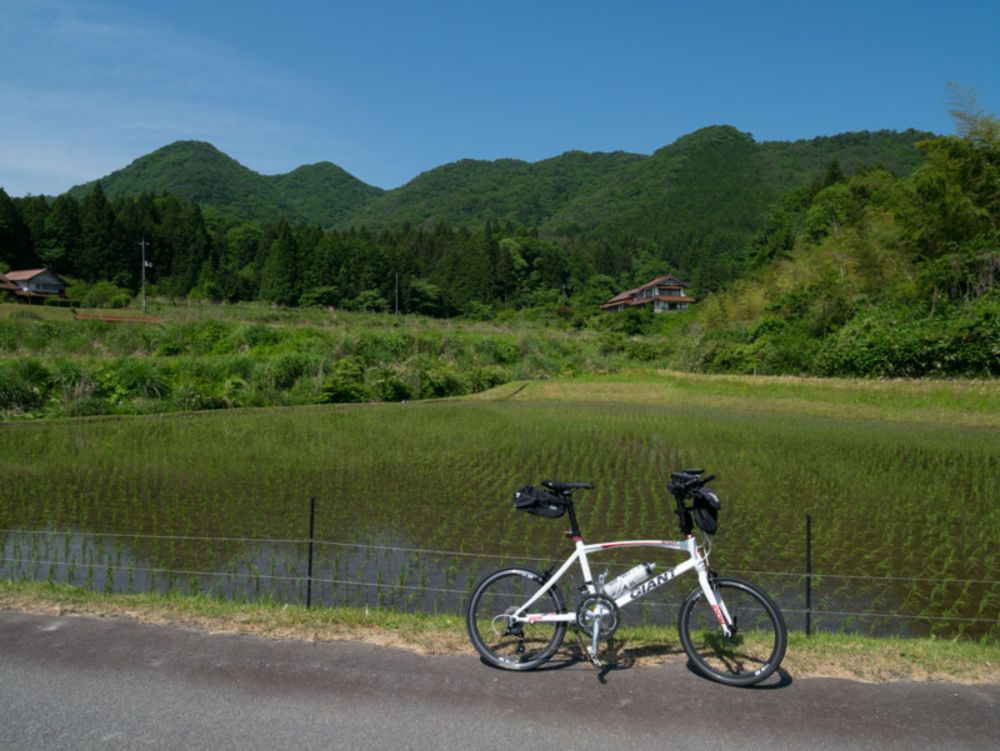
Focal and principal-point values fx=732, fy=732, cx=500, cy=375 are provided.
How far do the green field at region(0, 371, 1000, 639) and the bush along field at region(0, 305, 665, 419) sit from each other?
90.8 inches

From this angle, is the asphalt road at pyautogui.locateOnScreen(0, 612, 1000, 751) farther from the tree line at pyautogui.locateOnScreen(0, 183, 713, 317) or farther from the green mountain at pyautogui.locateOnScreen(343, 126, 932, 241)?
the green mountain at pyautogui.locateOnScreen(343, 126, 932, 241)

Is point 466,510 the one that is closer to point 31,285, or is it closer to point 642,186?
point 31,285

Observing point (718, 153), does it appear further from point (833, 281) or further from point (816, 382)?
point (816, 382)

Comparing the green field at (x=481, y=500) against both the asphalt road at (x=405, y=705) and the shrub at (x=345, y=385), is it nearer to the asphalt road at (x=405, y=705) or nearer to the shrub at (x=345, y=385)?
the asphalt road at (x=405, y=705)

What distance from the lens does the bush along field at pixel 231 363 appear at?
757 inches

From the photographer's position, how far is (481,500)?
9328 millimetres

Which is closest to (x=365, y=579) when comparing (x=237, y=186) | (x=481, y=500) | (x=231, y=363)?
(x=481, y=500)

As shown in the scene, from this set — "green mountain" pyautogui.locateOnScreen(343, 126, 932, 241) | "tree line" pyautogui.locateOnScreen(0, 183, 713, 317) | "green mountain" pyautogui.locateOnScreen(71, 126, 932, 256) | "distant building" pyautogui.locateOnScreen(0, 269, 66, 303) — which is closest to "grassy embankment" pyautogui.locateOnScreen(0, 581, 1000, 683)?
"distant building" pyautogui.locateOnScreen(0, 269, 66, 303)

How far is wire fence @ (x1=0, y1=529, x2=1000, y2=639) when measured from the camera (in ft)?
17.6

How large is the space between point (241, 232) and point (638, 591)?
81860 millimetres

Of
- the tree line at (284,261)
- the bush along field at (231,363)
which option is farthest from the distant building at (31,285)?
the bush along field at (231,363)

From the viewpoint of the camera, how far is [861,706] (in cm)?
342

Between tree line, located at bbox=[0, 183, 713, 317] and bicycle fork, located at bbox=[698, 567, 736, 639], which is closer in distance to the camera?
bicycle fork, located at bbox=[698, 567, 736, 639]

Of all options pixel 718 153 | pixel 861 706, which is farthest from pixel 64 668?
pixel 718 153
